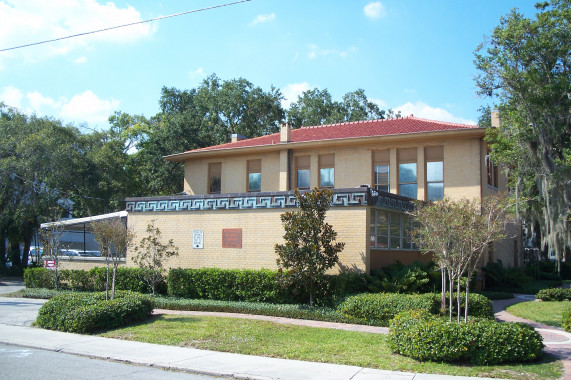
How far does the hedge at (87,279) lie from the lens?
64.6 ft

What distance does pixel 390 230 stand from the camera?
19188 mm

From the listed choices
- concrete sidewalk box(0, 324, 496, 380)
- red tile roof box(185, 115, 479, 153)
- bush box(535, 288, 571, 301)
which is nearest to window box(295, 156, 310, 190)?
red tile roof box(185, 115, 479, 153)

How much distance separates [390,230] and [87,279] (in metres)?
12.5

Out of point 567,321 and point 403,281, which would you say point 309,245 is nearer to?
point 403,281

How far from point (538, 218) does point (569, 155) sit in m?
5.05

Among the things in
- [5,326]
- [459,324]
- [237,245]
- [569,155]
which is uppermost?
[569,155]

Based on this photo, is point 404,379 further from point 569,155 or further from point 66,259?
point 66,259

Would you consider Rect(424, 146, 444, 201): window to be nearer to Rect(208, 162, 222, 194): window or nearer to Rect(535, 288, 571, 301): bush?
Rect(535, 288, 571, 301): bush

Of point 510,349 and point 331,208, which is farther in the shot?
point 331,208

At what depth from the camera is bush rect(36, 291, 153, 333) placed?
13.4 metres

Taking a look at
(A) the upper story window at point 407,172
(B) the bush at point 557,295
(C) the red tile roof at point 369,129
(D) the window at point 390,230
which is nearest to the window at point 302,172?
(C) the red tile roof at point 369,129

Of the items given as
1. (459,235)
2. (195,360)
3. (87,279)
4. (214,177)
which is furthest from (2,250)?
(459,235)

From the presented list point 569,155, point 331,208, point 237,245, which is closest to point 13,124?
point 237,245

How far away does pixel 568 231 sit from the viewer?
19.0m
